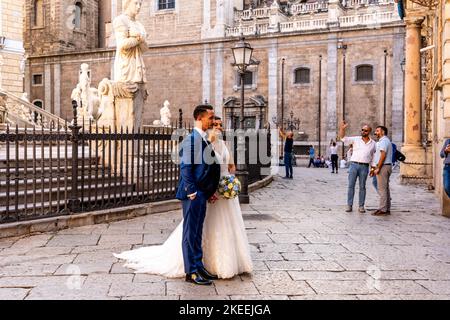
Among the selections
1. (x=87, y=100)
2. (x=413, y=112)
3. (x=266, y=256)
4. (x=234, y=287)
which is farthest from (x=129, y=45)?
(x=413, y=112)

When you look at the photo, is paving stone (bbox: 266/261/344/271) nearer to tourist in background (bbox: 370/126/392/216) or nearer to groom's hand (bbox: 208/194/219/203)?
groom's hand (bbox: 208/194/219/203)

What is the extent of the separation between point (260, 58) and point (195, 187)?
31.2m

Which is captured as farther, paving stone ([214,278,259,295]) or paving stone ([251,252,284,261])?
paving stone ([251,252,284,261])

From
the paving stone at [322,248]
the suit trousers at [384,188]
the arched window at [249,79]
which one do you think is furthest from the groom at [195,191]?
the arched window at [249,79]

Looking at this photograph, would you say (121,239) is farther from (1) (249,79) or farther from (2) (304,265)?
(1) (249,79)

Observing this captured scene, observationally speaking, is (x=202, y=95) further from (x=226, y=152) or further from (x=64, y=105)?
(x=226, y=152)

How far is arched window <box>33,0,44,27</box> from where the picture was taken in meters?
42.5

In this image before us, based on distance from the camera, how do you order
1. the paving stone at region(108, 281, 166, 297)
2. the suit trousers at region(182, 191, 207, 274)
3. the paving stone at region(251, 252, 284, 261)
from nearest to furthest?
the paving stone at region(108, 281, 166, 297) → the suit trousers at region(182, 191, 207, 274) → the paving stone at region(251, 252, 284, 261)

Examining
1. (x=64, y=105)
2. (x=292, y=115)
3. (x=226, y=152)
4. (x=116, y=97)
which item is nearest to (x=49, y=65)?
(x=64, y=105)

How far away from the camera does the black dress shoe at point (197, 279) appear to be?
16.9ft

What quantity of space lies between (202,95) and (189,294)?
33.1 metres

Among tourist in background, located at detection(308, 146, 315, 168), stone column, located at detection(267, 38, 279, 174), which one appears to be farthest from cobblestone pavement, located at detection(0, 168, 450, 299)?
stone column, located at detection(267, 38, 279, 174)

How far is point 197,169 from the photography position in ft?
17.0

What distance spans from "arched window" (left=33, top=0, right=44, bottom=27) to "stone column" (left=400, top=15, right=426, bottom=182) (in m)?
33.6
